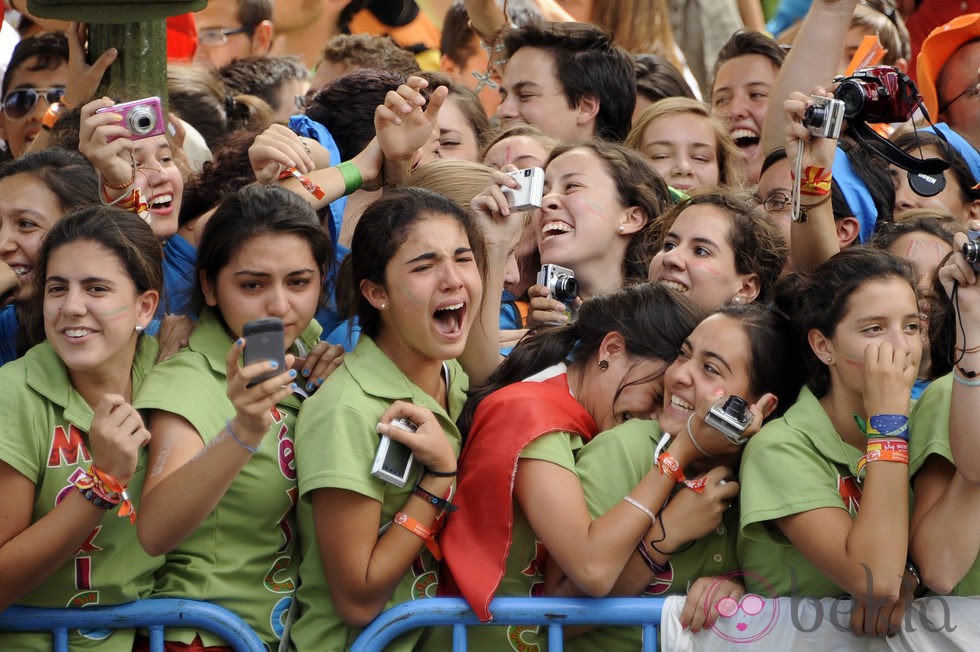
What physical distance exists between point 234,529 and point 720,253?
1782 mm

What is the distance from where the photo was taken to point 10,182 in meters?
3.87

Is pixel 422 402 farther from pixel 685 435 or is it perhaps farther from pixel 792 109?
Answer: pixel 792 109

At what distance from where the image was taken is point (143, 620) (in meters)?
3.17

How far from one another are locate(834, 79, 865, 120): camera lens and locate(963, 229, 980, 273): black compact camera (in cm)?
100

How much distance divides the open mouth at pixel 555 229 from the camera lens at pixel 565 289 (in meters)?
0.36

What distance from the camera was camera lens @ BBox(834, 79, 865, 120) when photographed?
3904 mm

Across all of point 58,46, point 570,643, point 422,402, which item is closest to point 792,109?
point 422,402

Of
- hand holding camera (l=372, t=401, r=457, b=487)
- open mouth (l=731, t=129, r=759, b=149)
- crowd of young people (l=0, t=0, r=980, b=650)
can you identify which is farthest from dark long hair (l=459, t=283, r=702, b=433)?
open mouth (l=731, t=129, r=759, b=149)

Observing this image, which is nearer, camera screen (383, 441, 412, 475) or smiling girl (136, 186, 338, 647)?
smiling girl (136, 186, 338, 647)

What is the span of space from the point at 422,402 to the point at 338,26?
178 inches

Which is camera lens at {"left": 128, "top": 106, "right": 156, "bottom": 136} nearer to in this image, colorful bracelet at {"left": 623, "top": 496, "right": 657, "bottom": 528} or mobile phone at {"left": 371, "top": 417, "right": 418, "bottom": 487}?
mobile phone at {"left": 371, "top": 417, "right": 418, "bottom": 487}

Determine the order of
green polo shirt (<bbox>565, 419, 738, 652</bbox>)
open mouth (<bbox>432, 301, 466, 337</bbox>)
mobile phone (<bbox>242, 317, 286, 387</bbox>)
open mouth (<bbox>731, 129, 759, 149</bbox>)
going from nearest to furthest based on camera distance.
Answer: mobile phone (<bbox>242, 317, 286, 387</bbox>)
green polo shirt (<bbox>565, 419, 738, 652</bbox>)
open mouth (<bbox>432, 301, 466, 337</bbox>)
open mouth (<bbox>731, 129, 759, 149</bbox>)

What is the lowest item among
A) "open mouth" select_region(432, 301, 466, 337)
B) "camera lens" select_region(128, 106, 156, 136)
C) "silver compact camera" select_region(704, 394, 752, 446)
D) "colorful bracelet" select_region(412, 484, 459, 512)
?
"colorful bracelet" select_region(412, 484, 459, 512)

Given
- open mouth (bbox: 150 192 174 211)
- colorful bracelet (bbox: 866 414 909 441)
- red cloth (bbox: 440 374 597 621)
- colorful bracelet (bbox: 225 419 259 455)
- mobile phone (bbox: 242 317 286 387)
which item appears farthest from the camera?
open mouth (bbox: 150 192 174 211)
